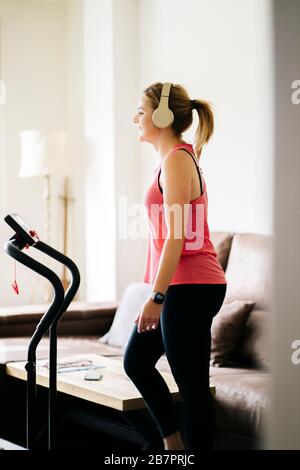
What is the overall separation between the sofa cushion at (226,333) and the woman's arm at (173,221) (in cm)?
99

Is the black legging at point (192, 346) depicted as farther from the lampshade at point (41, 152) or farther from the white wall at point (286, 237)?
the lampshade at point (41, 152)

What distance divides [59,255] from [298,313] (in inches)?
34.8

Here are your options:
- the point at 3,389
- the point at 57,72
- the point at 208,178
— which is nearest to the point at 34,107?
the point at 57,72

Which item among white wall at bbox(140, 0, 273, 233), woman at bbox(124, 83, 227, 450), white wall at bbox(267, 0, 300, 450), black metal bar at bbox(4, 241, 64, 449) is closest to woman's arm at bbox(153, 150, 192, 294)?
woman at bbox(124, 83, 227, 450)

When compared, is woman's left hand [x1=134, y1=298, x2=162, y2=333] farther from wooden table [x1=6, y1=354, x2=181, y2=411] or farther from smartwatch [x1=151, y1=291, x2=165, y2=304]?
wooden table [x1=6, y1=354, x2=181, y2=411]

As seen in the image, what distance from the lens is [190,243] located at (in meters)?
2.16

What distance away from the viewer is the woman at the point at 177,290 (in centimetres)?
209

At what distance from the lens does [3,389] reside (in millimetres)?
3225

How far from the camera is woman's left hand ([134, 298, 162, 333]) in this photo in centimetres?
210

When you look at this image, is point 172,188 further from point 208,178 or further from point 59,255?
point 208,178

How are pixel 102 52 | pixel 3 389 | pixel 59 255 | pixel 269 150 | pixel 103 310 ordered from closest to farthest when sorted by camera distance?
pixel 269 150 → pixel 59 255 → pixel 3 389 → pixel 103 310 → pixel 102 52

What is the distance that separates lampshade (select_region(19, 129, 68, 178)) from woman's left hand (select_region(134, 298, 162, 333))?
231 cm

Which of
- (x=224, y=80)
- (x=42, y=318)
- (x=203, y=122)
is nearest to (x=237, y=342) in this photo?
(x=203, y=122)

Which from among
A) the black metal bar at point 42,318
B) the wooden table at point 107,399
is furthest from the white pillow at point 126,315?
the black metal bar at point 42,318
